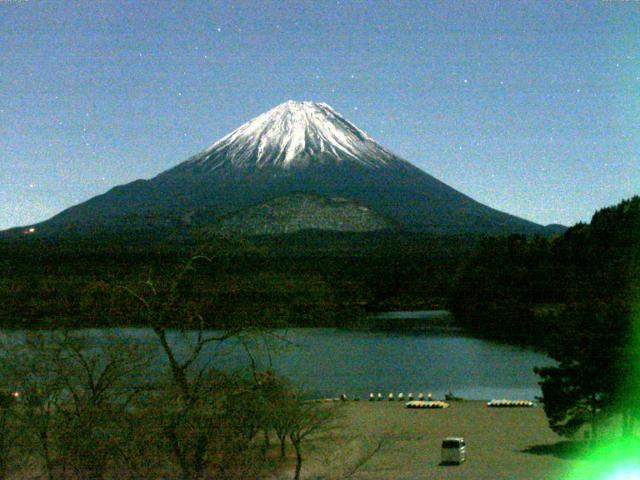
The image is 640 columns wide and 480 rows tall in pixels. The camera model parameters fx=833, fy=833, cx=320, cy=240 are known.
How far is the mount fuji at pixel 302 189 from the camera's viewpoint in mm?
110312

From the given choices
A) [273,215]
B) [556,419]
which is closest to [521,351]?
[556,419]

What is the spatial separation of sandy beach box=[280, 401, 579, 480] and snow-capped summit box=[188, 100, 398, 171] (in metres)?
116

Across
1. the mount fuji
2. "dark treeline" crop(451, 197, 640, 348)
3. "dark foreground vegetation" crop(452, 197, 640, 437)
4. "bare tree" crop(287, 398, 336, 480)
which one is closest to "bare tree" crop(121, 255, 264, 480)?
"bare tree" crop(287, 398, 336, 480)

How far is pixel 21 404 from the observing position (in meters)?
8.14

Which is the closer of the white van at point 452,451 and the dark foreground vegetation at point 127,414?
the dark foreground vegetation at point 127,414

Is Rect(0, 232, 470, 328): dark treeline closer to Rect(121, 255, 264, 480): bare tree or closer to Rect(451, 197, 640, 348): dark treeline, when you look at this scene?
Rect(121, 255, 264, 480): bare tree

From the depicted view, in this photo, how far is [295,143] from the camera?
155m

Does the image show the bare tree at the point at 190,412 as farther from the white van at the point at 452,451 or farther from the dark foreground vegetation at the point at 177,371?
the white van at the point at 452,451

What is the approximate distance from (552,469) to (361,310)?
4499cm

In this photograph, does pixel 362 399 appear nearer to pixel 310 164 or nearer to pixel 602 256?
pixel 602 256

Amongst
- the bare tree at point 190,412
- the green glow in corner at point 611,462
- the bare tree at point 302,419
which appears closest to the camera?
the bare tree at point 190,412

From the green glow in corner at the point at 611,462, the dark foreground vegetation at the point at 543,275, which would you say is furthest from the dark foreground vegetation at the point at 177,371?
the dark foreground vegetation at the point at 543,275

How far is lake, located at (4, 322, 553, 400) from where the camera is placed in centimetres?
3170

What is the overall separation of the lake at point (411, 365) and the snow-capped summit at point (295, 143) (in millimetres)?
91129
